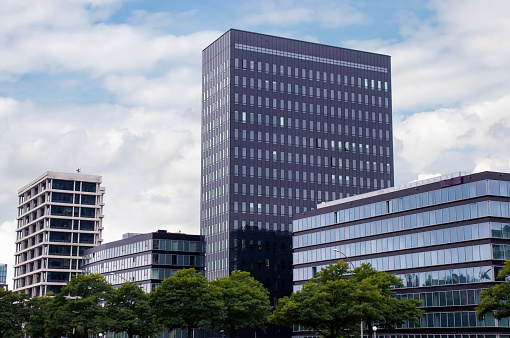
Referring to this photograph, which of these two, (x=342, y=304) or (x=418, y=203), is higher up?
(x=418, y=203)

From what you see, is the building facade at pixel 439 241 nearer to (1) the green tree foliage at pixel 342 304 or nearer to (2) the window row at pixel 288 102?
(1) the green tree foliage at pixel 342 304

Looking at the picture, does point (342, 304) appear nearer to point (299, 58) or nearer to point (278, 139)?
point (278, 139)

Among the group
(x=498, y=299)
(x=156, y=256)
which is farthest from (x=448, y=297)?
(x=156, y=256)

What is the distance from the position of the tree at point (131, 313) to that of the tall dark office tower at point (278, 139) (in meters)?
50.5

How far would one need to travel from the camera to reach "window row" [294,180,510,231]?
98688 millimetres

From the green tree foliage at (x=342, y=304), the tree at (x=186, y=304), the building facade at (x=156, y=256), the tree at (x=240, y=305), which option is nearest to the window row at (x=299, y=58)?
the building facade at (x=156, y=256)

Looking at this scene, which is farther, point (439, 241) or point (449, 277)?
point (439, 241)

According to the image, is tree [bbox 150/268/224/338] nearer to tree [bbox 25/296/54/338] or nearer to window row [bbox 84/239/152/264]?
tree [bbox 25/296/54/338]

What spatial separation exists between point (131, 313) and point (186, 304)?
955 centimetres

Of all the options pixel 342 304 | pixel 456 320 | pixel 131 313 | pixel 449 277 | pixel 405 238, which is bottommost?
pixel 456 320

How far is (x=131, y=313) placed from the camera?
104 metres

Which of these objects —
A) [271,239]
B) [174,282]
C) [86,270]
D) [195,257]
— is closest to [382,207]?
[174,282]

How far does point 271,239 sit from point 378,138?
4115cm

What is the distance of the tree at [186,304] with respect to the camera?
9919 cm
